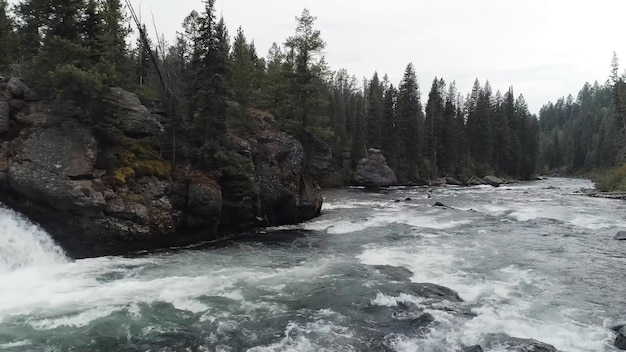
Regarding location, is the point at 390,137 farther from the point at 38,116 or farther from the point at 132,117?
the point at 38,116

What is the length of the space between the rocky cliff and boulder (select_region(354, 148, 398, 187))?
4416 cm

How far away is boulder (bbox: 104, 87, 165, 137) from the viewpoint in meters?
21.6

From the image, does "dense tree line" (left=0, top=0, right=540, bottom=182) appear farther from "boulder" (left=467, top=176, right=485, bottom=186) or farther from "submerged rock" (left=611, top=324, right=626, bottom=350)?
"submerged rock" (left=611, top=324, right=626, bottom=350)

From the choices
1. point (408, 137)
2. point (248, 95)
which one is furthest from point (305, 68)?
point (408, 137)

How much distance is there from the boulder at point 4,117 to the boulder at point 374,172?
178 ft

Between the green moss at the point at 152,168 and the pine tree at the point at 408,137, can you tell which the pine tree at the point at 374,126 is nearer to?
the pine tree at the point at 408,137

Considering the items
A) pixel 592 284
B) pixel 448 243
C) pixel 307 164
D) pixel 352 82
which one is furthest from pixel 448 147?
pixel 592 284

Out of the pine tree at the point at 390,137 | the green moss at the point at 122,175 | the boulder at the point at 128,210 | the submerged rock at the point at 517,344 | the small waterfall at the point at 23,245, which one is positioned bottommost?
the submerged rock at the point at 517,344

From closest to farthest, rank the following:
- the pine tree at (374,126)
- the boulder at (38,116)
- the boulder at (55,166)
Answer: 1. the boulder at (55,166)
2. the boulder at (38,116)
3. the pine tree at (374,126)

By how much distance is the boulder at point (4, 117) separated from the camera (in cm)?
1873

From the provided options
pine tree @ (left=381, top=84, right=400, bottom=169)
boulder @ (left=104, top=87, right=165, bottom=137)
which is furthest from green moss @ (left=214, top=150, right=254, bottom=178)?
pine tree @ (left=381, top=84, right=400, bottom=169)

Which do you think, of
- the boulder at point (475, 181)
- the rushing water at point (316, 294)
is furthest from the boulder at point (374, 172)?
the rushing water at point (316, 294)

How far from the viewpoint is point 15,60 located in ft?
92.3

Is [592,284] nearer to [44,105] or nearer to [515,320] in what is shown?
[515,320]
